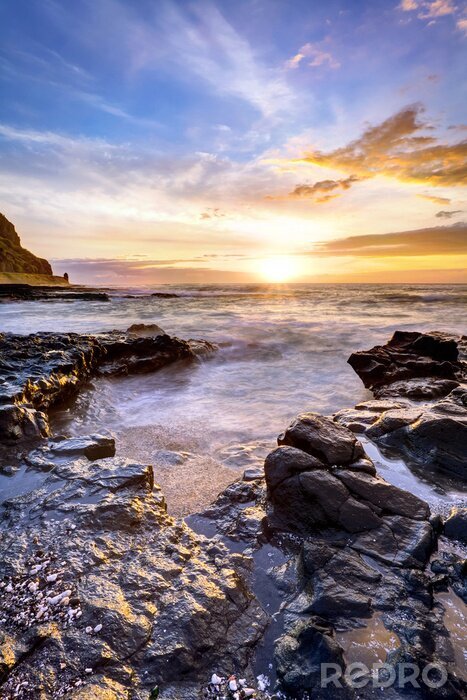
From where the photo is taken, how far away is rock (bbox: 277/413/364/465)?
3.94 metres

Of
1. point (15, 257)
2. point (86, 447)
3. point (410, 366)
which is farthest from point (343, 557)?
point (15, 257)

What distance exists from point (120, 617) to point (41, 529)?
1222 mm

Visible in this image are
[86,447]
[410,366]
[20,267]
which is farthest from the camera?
[20,267]

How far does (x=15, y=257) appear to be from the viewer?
85.1 metres

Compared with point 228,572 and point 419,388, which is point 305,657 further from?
point 419,388

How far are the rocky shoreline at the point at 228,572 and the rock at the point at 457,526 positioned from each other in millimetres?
11

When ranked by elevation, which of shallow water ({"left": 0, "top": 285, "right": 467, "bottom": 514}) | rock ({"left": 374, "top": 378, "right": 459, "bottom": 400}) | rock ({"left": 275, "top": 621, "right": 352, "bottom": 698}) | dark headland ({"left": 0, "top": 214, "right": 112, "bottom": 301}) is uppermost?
dark headland ({"left": 0, "top": 214, "right": 112, "bottom": 301})

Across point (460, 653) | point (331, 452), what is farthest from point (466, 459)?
point (460, 653)

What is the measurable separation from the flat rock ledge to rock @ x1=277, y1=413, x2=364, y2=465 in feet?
11.5

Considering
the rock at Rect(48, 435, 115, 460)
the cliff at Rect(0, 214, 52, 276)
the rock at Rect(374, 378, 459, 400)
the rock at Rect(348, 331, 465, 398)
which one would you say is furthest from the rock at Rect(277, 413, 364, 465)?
the cliff at Rect(0, 214, 52, 276)

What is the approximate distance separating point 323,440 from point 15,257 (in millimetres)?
99299

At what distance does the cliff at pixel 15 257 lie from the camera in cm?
8075

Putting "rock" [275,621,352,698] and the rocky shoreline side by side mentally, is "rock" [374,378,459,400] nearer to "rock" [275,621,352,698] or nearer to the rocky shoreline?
the rocky shoreline

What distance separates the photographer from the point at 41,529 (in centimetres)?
315
